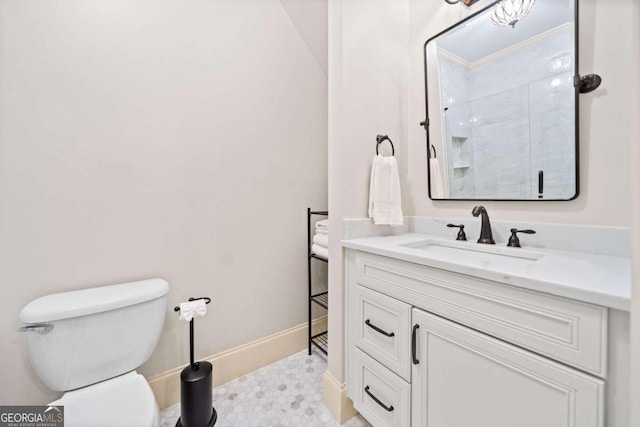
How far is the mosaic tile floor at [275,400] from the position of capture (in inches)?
46.5

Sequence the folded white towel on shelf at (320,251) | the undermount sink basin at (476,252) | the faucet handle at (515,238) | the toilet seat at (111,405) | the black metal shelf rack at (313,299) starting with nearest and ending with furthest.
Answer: the toilet seat at (111,405), the undermount sink basin at (476,252), the faucet handle at (515,238), the folded white towel on shelf at (320,251), the black metal shelf rack at (313,299)

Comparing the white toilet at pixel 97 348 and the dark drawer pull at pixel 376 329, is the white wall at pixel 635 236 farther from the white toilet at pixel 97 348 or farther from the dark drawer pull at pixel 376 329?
the white toilet at pixel 97 348

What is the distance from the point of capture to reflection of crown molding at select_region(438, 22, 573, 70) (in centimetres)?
95

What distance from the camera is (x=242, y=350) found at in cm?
150

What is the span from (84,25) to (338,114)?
1.19 meters

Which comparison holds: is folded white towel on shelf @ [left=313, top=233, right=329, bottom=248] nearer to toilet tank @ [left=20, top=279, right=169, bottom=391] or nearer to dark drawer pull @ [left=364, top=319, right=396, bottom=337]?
dark drawer pull @ [left=364, top=319, right=396, bottom=337]

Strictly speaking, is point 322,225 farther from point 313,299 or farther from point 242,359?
point 242,359

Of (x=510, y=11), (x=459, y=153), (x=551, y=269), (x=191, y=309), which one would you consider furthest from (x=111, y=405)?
(x=510, y=11)

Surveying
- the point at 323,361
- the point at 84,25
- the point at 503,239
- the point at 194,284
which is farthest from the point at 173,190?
the point at 503,239

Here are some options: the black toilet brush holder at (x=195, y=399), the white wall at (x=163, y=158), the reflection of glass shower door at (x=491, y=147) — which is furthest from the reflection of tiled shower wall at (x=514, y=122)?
the black toilet brush holder at (x=195, y=399)

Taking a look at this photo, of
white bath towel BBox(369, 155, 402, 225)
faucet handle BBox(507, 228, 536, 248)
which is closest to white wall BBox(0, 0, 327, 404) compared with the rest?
white bath towel BBox(369, 155, 402, 225)

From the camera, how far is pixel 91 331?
93 centimetres

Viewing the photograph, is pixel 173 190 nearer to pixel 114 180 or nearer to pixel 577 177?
pixel 114 180

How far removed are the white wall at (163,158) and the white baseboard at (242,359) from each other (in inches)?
2.3
